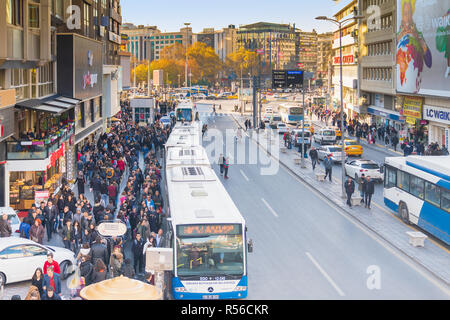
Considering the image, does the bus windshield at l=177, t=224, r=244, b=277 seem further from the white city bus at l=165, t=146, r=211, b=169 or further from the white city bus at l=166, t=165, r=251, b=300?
the white city bus at l=165, t=146, r=211, b=169

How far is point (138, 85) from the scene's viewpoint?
188 m

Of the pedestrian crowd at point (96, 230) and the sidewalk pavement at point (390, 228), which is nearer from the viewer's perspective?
the pedestrian crowd at point (96, 230)

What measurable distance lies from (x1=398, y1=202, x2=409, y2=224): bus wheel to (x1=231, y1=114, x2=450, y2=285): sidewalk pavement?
210 mm

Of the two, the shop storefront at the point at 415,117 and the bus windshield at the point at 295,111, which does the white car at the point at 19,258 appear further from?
the bus windshield at the point at 295,111

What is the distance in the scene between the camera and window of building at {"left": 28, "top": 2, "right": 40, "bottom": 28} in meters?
29.4

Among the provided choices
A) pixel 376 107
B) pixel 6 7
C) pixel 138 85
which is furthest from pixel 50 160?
pixel 138 85

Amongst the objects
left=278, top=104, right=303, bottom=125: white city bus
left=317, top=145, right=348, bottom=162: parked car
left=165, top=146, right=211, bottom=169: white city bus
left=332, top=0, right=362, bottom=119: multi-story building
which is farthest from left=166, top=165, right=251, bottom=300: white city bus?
left=278, top=104, right=303, bottom=125: white city bus

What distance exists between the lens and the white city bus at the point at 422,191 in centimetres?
2098

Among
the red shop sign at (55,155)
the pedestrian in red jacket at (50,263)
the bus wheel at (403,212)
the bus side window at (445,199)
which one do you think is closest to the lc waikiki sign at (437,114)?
the bus wheel at (403,212)

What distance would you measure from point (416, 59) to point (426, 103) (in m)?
3.70

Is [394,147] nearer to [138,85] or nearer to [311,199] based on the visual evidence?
[311,199]

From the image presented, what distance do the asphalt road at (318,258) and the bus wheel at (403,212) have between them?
72.1 inches

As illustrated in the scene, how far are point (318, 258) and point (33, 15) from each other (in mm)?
18485

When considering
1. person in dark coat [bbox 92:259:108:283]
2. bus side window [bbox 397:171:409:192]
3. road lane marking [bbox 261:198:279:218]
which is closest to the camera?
person in dark coat [bbox 92:259:108:283]
